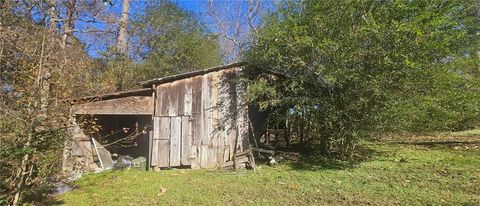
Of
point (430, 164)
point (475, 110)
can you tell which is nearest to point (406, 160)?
point (430, 164)

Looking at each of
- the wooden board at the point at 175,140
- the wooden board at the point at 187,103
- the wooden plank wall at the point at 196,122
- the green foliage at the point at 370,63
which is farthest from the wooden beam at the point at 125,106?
the green foliage at the point at 370,63

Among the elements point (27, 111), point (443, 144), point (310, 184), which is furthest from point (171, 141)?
point (443, 144)

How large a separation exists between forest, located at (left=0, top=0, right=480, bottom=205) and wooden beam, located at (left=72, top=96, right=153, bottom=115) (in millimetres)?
660

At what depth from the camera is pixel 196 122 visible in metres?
10.7

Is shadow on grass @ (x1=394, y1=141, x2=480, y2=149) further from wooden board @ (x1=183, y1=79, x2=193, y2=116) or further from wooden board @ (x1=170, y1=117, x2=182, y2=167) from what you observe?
wooden board @ (x1=170, y1=117, x2=182, y2=167)

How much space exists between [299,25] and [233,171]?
429 centimetres

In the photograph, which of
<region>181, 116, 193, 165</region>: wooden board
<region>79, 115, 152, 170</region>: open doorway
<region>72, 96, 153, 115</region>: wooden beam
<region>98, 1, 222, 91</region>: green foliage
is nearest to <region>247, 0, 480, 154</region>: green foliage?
<region>181, 116, 193, 165</region>: wooden board

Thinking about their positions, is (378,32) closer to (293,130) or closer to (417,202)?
(417,202)

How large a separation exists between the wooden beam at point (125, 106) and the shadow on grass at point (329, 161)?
4571mm

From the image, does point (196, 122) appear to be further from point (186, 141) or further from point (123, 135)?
point (123, 135)

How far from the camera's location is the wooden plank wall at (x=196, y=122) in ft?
34.9

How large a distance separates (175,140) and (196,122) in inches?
32.1

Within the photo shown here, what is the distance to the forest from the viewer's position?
17.5 feet

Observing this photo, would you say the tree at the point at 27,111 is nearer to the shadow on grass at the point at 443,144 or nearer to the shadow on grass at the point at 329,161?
the shadow on grass at the point at 329,161
